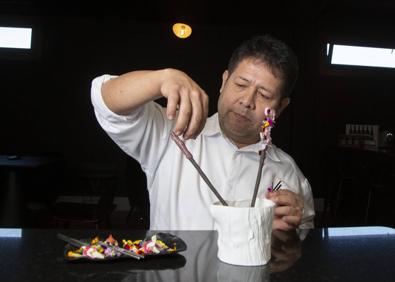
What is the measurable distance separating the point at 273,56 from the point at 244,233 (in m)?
0.72

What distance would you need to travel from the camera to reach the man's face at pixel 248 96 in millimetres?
1272

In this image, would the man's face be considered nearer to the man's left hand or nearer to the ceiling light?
the man's left hand

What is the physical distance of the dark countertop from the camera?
2.45ft

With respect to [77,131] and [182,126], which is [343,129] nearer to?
[77,131]

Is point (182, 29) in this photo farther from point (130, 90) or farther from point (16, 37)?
point (130, 90)

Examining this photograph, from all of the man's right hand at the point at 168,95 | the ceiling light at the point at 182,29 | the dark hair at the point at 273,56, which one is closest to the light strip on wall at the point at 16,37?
the ceiling light at the point at 182,29

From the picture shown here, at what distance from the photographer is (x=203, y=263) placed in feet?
2.69

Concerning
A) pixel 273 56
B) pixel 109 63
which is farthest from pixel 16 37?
pixel 273 56

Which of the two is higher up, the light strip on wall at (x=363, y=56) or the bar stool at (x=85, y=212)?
the light strip on wall at (x=363, y=56)

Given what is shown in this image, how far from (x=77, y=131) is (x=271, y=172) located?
5.06 metres

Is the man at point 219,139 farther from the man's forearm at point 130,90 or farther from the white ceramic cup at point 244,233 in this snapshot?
the white ceramic cup at point 244,233

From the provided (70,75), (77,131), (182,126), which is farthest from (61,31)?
(182,126)

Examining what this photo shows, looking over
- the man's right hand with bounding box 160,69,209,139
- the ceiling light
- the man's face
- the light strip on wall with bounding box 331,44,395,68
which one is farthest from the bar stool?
the light strip on wall with bounding box 331,44,395,68

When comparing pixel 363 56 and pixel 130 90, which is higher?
pixel 363 56
